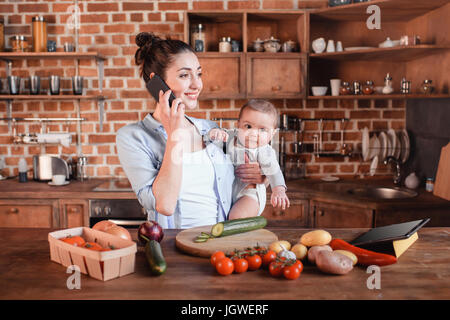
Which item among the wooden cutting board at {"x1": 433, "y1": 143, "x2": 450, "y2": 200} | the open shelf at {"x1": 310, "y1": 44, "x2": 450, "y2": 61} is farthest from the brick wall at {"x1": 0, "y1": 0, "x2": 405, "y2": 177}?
the wooden cutting board at {"x1": 433, "y1": 143, "x2": 450, "y2": 200}

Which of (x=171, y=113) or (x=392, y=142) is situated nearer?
(x=171, y=113)

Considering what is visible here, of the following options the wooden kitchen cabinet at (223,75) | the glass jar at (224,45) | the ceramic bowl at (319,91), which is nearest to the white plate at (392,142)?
the ceramic bowl at (319,91)

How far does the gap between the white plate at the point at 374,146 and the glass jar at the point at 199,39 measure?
160 cm

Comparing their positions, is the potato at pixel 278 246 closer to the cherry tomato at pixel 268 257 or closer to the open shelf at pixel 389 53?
the cherry tomato at pixel 268 257

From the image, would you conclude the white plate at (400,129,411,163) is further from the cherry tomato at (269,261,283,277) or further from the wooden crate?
→ the wooden crate

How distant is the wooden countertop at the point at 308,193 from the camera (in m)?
2.67

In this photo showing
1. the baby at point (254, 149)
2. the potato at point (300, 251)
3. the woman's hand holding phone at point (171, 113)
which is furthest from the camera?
the baby at point (254, 149)

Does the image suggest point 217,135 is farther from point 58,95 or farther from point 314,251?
point 58,95

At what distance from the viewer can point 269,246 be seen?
1.40 meters

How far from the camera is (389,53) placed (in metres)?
3.10

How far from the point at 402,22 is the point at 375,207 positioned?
1737 mm

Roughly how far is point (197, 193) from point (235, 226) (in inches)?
15.2

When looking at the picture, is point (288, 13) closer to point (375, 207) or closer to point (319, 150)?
point (319, 150)

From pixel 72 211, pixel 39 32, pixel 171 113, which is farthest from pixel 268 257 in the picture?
pixel 39 32
